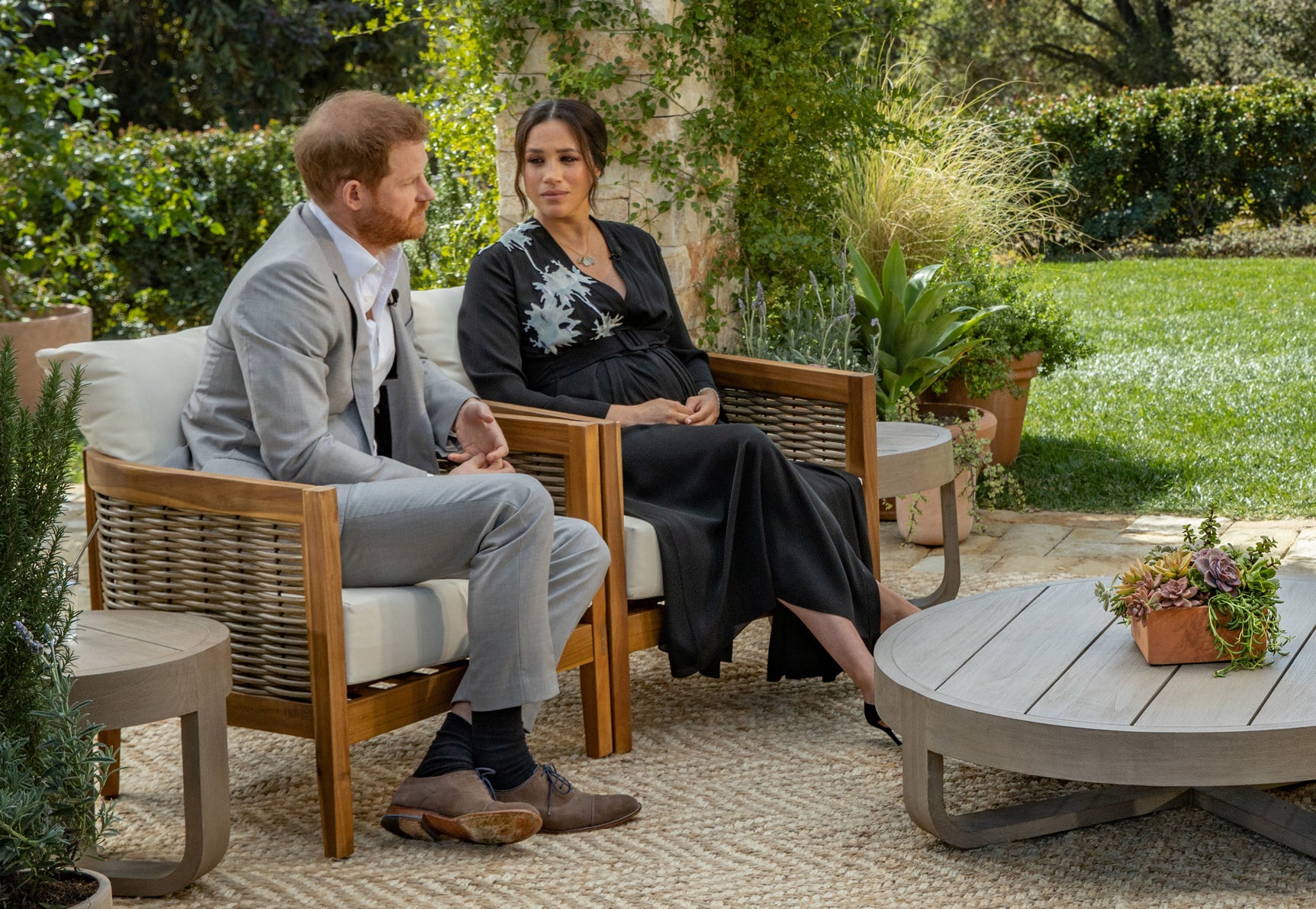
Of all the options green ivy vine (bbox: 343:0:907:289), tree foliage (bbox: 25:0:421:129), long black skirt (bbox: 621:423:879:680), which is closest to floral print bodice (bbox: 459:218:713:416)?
long black skirt (bbox: 621:423:879:680)

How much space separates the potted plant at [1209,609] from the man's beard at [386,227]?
1536 mm

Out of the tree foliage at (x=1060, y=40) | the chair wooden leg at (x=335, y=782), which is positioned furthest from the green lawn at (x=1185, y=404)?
the tree foliage at (x=1060, y=40)

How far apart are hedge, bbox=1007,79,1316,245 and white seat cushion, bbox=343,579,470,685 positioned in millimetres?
10385

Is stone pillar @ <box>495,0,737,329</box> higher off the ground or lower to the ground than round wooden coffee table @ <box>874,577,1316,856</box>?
higher

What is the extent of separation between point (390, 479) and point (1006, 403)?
3434mm

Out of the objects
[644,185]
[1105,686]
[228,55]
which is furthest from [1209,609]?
[228,55]

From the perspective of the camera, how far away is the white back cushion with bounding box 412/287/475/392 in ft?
11.4

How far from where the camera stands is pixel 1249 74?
17547mm

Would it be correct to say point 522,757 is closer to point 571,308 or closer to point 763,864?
point 763,864

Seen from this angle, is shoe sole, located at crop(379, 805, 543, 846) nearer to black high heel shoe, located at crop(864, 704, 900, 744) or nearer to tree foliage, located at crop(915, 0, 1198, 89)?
black high heel shoe, located at crop(864, 704, 900, 744)

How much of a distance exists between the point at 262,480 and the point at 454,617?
1.46 feet

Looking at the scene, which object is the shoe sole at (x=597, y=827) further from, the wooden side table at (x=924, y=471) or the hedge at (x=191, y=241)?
Result: the hedge at (x=191, y=241)

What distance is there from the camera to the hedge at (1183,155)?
1217 cm

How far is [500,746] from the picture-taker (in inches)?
104
